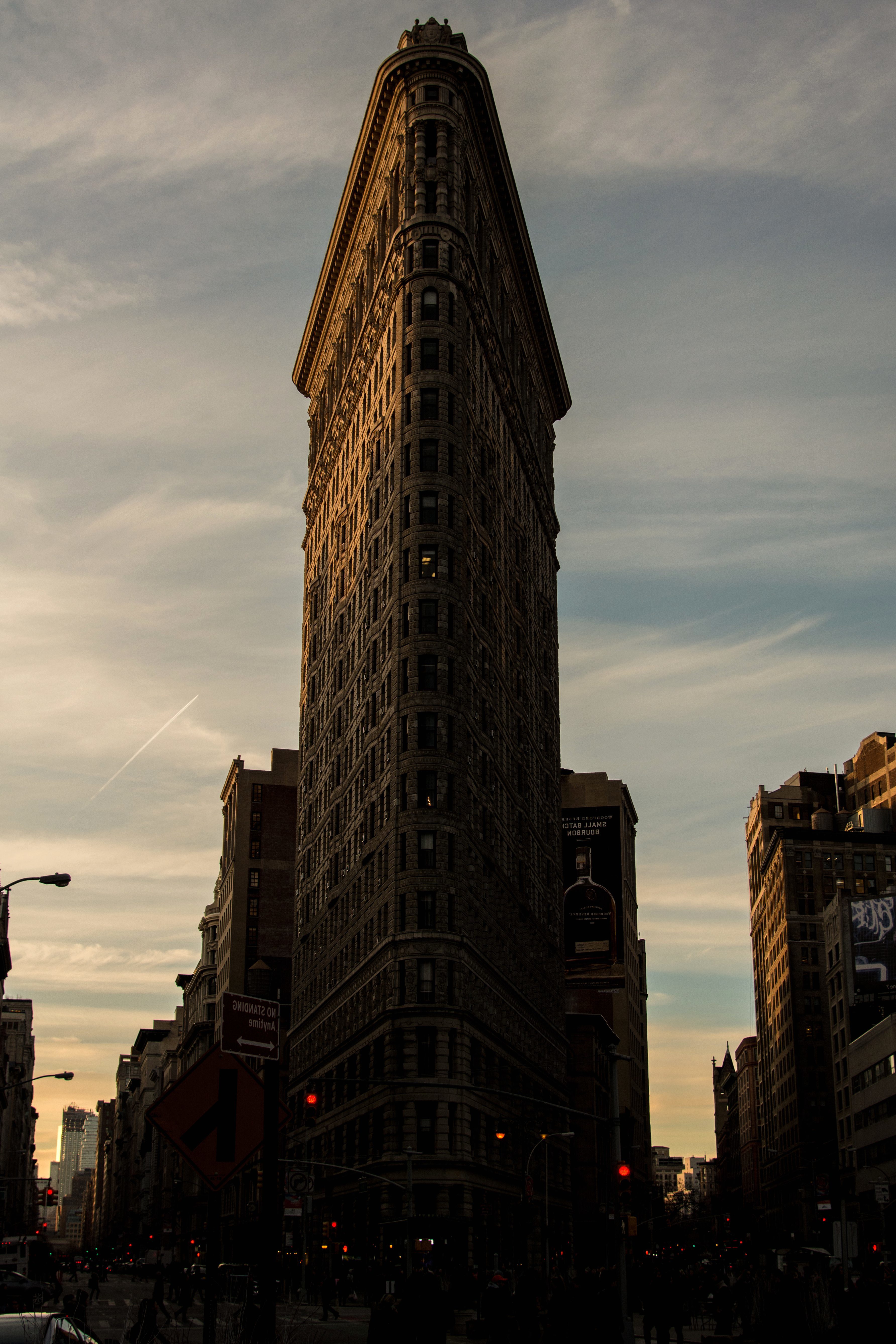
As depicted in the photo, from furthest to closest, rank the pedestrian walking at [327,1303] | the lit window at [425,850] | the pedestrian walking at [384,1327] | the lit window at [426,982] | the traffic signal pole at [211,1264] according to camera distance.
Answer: the lit window at [425,850]
the lit window at [426,982]
the pedestrian walking at [327,1303]
the pedestrian walking at [384,1327]
the traffic signal pole at [211,1264]

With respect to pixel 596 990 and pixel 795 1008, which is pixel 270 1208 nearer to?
pixel 596 990

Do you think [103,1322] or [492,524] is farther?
[492,524]

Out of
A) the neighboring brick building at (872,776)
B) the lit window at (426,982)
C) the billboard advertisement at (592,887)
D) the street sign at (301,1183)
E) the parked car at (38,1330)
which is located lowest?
the street sign at (301,1183)

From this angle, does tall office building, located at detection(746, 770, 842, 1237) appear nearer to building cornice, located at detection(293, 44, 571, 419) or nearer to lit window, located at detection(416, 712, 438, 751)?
building cornice, located at detection(293, 44, 571, 419)

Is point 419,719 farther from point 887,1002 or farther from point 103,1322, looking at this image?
point 887,1002

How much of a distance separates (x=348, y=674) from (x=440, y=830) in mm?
24482

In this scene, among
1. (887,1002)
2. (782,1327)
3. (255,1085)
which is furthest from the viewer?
(887,1002)

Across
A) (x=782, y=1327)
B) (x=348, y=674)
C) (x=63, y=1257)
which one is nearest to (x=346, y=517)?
(x=348, y=674)

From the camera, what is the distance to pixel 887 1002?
120688 millimetres

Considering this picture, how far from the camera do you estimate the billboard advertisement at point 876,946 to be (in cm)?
12069

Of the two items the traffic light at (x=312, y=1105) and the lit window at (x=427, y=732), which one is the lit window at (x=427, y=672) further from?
the traffic light at (x=312, y=1105)

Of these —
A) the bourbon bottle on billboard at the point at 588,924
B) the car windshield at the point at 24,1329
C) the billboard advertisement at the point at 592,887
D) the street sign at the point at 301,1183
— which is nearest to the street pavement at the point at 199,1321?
the car windshield at the point at 24,1329

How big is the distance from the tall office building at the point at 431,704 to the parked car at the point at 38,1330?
49.3 meters

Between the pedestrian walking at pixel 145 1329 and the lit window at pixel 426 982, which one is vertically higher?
the lit window at pixel 426 982
